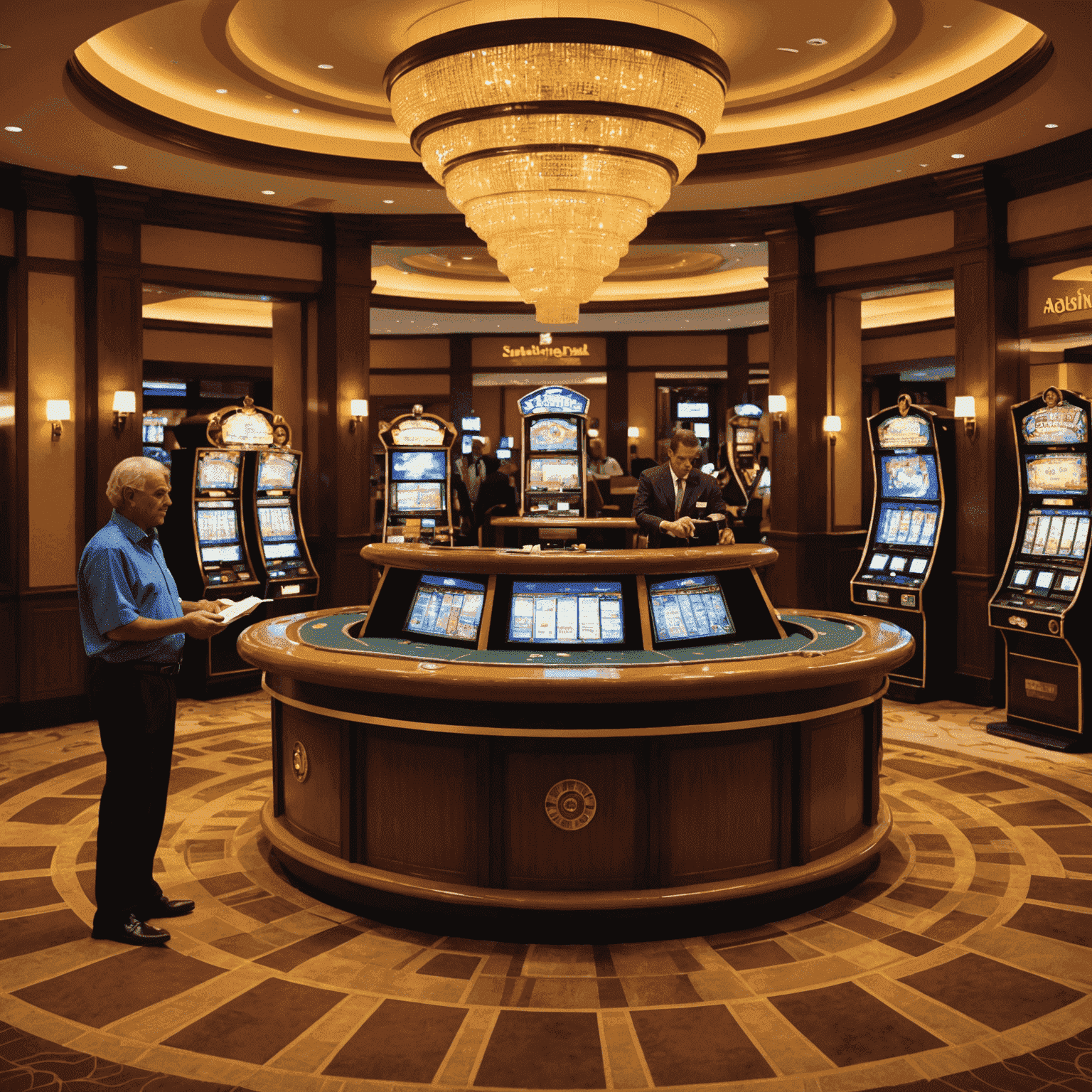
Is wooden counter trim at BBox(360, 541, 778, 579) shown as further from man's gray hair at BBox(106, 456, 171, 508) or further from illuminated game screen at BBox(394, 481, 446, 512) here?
illuminated game screen at BBox(394, 481, 446, 512)

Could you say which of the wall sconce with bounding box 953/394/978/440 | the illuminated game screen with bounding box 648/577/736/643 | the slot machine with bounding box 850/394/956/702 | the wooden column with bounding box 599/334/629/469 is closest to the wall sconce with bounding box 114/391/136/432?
the illuminated game screen with bounding box 648/577/736/643

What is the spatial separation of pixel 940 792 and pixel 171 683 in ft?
11.8

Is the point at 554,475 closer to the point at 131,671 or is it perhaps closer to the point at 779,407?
the point at 779,407

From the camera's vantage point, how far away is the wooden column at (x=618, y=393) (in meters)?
16.1

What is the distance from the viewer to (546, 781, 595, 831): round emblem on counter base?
339 centimetres

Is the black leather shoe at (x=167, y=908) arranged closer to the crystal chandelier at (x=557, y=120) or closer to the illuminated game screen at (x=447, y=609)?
the illuminated game screen at (x=447, y=609)

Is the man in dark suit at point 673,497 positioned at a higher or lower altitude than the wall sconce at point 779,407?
lower

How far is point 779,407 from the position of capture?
851 centimetres

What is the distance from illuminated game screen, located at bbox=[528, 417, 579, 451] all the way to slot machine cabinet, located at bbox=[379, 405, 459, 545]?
1.05 meters

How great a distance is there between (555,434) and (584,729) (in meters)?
7.52

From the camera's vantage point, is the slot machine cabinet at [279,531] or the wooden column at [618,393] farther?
the wooden column at [618,393]

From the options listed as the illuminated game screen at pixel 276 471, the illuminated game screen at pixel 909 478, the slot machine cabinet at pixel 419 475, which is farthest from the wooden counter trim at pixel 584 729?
the slot machine cabinet at pixel 419 475

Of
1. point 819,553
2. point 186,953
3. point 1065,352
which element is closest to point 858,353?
point 819,553

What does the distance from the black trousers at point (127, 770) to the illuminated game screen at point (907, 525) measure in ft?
17.3
